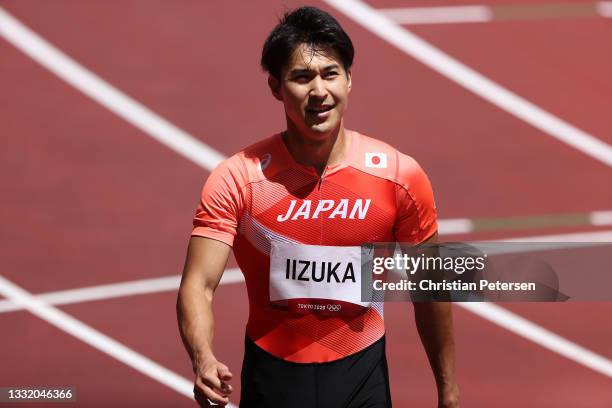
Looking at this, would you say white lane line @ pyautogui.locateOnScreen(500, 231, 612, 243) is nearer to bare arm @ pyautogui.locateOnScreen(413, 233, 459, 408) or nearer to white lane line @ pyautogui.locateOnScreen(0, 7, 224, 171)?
white lane line @ pyautogui.locateOnScreen(0, 7, 224, 171)

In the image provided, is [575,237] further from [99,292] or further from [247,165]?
[247,165]

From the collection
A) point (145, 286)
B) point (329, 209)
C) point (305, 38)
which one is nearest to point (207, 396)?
point (329, 209)

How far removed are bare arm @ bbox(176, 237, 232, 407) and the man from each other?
0.13 m

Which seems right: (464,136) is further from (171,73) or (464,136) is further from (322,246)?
(322,246)

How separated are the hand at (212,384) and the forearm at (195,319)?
0.08 metres

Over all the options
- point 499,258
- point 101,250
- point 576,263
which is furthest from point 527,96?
point 101,250

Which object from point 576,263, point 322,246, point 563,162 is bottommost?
point 322,246

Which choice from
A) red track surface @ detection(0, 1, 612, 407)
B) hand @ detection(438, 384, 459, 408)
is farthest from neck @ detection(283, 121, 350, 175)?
red track surface @ detection(0, 1, 612, 407)

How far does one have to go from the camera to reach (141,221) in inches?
162

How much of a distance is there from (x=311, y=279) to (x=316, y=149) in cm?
29

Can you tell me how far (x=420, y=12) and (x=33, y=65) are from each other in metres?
1.53

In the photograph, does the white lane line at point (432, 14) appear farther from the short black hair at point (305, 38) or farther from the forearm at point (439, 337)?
the forearm at point (439, 337)

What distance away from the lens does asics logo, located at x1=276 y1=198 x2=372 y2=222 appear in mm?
2354

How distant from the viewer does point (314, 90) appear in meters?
2.26
